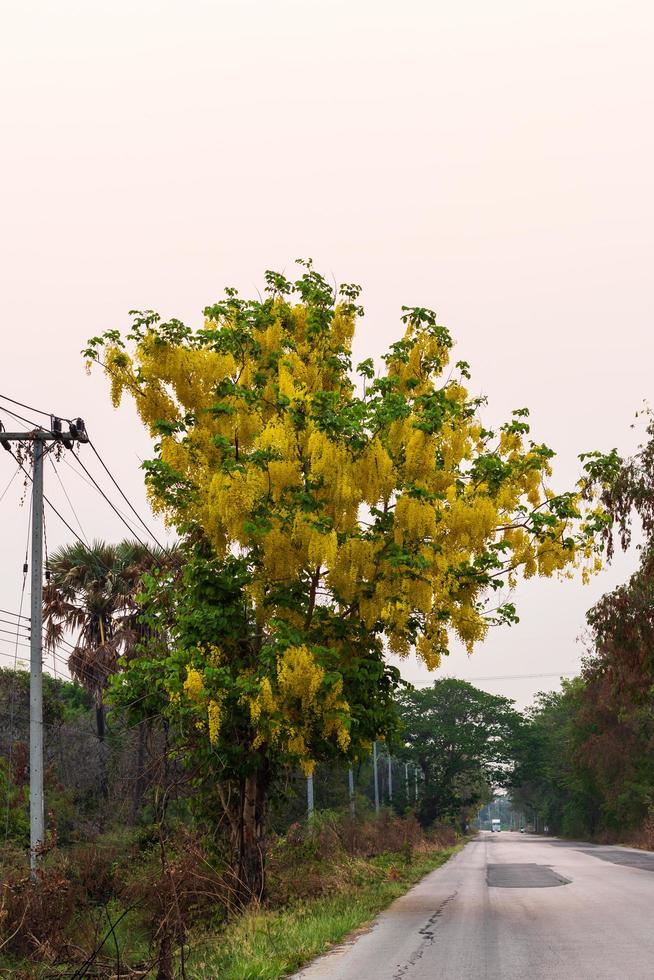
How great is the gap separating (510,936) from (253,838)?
5.55m

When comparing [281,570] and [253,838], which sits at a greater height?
[281,570]

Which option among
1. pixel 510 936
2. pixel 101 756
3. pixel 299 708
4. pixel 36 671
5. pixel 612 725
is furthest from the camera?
pixel 612 725

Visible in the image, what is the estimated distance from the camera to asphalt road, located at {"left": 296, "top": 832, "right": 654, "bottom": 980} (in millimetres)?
10961

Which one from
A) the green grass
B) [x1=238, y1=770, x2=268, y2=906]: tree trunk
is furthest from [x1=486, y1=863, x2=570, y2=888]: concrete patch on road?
[x1=238, y1=770, x2=268, y2=906]: tree trunk

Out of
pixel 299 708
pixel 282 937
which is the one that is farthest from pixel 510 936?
pixel 299 708

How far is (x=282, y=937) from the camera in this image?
13469mm

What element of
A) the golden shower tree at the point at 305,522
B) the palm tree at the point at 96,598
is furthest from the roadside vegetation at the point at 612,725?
the palm tree at the point at 96,598

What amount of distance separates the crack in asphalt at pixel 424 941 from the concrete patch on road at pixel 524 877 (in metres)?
5.21

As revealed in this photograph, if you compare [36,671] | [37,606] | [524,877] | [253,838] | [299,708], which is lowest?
[524,877]

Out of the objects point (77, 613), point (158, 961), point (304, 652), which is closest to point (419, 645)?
point (304, 652)

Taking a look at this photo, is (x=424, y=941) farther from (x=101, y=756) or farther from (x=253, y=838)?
(x=101, y=756)

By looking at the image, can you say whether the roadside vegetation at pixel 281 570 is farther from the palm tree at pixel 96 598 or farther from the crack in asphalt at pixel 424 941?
the palm tree at pixel 96 598

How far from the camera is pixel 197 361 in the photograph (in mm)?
17719

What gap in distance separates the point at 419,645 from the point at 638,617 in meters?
A: 11.0
